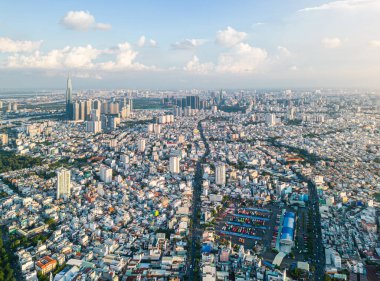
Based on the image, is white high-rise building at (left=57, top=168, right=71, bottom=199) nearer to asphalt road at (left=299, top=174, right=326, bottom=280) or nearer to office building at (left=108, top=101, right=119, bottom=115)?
asphalt road at (left=299, top=174, right=326, bottom=280)

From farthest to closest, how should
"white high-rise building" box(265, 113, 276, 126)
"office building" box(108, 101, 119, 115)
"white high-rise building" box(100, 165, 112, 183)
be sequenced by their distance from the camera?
1. "office building" box(108, 101, 119, 115)
2. "white high-rise building" box(265, 113, 276, 126)
3. "white high-rise building" box(100, 165, 112, 183)

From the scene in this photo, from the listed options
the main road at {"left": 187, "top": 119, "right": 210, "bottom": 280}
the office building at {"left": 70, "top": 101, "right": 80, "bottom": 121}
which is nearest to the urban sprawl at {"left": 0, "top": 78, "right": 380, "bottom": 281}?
the main road at {"left": 187, "top": 119, "right": 210, "bottom": 280}

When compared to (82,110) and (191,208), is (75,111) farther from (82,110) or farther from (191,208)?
(191,208)

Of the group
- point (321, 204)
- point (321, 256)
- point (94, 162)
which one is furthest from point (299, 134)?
point (321, 256)

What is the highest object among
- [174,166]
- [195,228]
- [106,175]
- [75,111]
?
[75,111]

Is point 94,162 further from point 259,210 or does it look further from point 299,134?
point 299,134

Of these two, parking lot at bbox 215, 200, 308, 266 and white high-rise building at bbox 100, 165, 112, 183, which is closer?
parking lot at bbox 215, 200, 308, 266

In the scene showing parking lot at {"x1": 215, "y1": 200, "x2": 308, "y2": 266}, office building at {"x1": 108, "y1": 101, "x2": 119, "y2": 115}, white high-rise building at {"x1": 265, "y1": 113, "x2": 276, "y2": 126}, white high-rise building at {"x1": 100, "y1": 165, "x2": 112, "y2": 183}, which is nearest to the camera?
parking lot at {"x1": 215, "y1": 200, "x2": 308, "y2": 266}

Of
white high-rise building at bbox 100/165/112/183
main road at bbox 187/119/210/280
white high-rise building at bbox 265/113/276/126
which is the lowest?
main road at bbox 187/119/210/280

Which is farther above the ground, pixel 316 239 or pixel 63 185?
pixel 63 185

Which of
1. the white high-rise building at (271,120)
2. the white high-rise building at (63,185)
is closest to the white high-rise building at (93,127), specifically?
the white high-rise building at (63,185)

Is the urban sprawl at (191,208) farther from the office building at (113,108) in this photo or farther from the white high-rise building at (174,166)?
the office building at (113,108)

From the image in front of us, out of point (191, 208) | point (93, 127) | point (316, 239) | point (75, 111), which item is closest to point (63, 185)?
point (191, 208)
